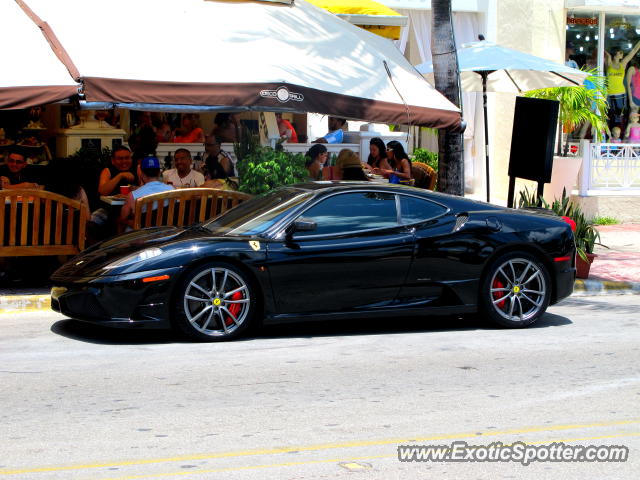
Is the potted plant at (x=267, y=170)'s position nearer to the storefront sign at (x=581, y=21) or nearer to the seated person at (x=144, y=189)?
the seated person at (x=144, y=189)

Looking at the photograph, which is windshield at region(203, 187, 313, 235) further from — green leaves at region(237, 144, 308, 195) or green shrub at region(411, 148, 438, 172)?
green shrub at region(411, 148, 438, 172)

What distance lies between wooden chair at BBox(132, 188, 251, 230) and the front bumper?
2812mm

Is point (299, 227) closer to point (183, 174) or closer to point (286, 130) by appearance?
point (183, 174)

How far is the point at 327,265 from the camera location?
903 cm

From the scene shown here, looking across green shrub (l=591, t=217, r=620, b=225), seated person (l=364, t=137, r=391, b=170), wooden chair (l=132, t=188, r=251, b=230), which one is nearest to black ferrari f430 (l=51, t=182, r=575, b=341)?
wooden chair (l=132, t=188, r=251, b=230)

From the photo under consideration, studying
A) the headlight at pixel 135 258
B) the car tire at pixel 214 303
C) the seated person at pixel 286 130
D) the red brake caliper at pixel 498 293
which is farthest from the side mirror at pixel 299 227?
the seated person at pixel 286 130

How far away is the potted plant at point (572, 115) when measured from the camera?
1917 centimetres

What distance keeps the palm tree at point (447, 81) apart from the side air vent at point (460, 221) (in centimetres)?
403

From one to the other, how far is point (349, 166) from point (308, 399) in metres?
8.05

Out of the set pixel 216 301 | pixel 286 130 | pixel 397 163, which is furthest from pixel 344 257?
pixel 286 130

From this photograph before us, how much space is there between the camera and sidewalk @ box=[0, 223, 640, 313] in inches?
419

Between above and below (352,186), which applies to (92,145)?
above

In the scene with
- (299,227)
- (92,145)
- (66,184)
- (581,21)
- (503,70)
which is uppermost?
(581,21)

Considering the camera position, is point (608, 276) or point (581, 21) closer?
point (608, 276)
